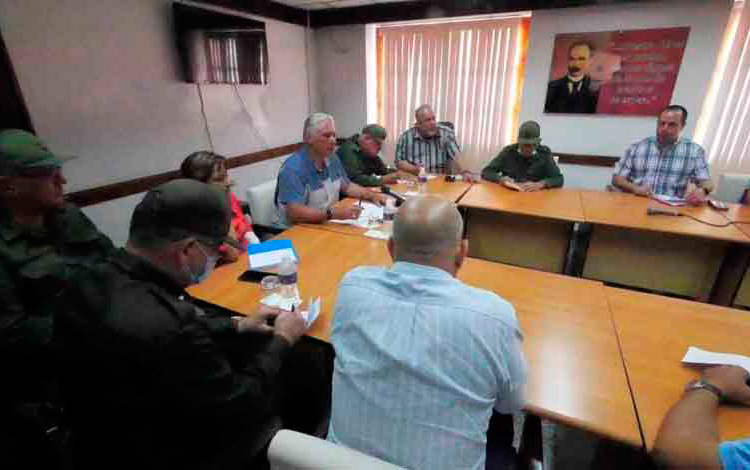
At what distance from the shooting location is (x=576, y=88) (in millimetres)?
3883

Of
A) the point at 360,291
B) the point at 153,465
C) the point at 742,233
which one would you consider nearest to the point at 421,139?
the point at 742,233

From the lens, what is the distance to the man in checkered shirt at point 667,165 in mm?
2895

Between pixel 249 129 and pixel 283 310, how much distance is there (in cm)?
335

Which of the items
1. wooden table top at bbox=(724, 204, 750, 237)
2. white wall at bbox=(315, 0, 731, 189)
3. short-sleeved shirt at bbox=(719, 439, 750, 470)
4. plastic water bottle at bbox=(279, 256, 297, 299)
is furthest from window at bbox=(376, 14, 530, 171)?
short-sleeved shirt at bbox=(719, 439, 750, 470)

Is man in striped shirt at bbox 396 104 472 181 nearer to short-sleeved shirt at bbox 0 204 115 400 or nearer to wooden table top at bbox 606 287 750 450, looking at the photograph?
wooden table top at bbox 606 287 750 450

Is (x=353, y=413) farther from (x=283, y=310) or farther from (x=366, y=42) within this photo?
(x=366, y=42)

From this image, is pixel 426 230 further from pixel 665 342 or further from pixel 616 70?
pixel 616 70

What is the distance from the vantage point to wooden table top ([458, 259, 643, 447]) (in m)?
0.96

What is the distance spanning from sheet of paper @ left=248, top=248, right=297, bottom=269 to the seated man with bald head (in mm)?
920

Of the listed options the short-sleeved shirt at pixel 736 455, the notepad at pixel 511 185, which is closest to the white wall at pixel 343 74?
the notepad at pixel 511 185

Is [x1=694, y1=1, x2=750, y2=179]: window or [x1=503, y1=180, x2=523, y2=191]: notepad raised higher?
[x1=694, y1=1, x2=750, y2=179]: window

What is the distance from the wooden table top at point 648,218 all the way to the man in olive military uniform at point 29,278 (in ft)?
9.44

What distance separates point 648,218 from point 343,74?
3999 mm

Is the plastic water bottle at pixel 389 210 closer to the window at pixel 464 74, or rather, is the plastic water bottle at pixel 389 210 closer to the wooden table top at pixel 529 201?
the wooden table top at pixel 529 201
